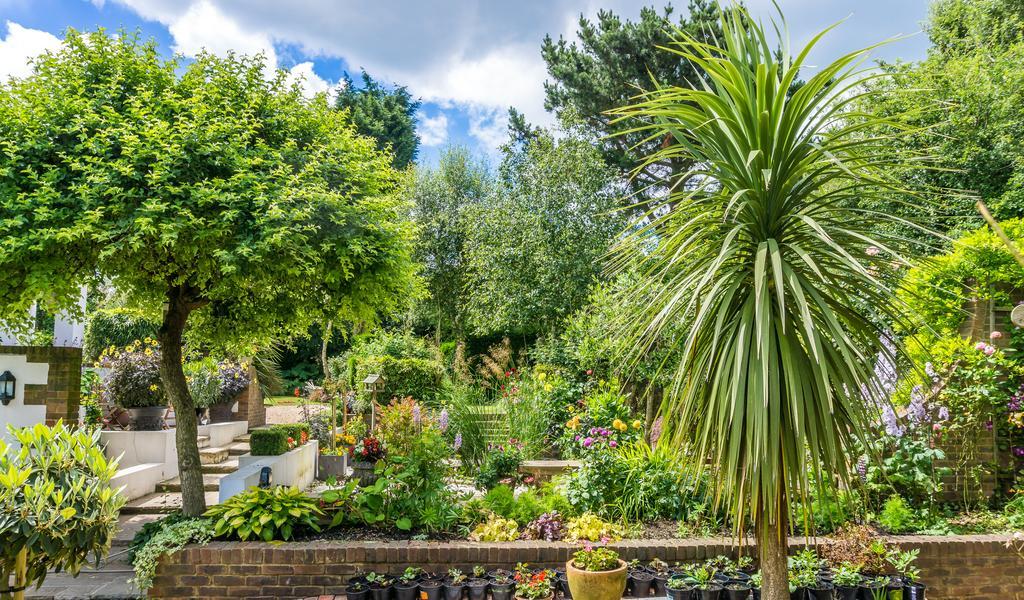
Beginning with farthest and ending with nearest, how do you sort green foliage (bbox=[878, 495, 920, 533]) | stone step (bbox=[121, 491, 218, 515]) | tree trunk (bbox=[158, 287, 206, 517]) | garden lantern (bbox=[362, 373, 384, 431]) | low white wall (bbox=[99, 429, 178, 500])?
garden lantern (bbox=[362, 373, 384, 431]), low white wall (bbox=[99, 429, 178, 500]), stone step (bbox=[121, 491, 218, 515]), tree trunk (bbox=[158, 287, 206, 517]), green foliage (bbox=[878, 495, 920, 533])

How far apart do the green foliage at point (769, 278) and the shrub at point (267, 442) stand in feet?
18.3

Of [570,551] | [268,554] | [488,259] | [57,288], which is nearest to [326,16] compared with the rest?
[57,288]

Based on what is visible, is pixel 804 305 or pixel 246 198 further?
pixel 246 198

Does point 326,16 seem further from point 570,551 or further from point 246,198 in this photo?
point 570,551

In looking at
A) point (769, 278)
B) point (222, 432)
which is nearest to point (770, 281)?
point (769, 278)

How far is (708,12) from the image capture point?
13742 millimetres

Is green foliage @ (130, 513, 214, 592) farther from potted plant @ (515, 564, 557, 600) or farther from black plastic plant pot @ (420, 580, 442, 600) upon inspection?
potted plant @ (515, 564, 557, 600)

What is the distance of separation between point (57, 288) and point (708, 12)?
13.6m

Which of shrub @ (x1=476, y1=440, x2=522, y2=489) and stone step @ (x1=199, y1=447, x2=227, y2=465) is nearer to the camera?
Result: shrub @ (x1=476, y1=440, x2=522, y2=489)

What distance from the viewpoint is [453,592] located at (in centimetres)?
411

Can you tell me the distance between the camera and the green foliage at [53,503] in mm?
3135

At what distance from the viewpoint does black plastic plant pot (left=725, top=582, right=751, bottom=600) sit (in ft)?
12.9

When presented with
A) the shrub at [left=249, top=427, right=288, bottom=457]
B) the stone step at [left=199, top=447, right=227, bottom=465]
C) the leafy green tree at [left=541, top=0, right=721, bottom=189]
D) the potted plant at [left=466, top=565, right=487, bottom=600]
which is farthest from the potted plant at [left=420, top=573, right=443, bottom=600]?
the leafy green tree at [left=541, top=0, right=721, bottom=189]

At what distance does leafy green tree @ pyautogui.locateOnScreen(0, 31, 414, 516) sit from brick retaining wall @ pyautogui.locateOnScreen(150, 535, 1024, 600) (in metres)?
0.91
